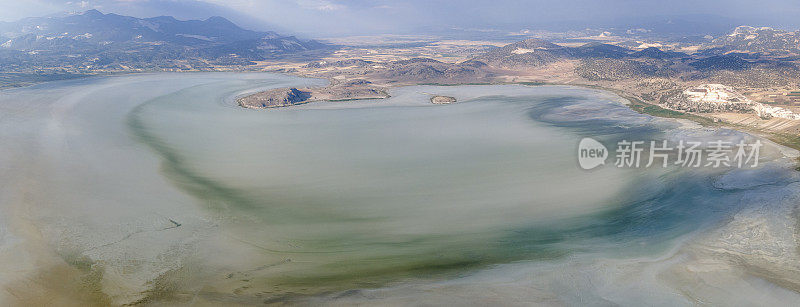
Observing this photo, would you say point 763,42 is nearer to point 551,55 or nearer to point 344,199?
point 551,55

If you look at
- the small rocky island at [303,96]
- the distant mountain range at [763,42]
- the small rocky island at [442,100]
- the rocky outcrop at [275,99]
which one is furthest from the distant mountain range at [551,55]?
the rocky outcrop at [275,99]

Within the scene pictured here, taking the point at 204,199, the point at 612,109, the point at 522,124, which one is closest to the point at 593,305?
the point at 204,199

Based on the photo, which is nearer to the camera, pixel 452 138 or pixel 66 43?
pixel 452 138

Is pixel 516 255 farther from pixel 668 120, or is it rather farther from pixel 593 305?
pixel 668 120

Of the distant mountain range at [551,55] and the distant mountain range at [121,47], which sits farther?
the distant mountain range at [121,47]

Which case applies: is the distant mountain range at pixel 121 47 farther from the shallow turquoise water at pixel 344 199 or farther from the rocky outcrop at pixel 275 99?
the shallow turquoise water at pixel 344 199

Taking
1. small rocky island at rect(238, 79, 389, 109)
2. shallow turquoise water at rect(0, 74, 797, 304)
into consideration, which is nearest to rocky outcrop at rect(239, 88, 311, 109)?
small rocky island at rect(238, 79, 389, 109)
